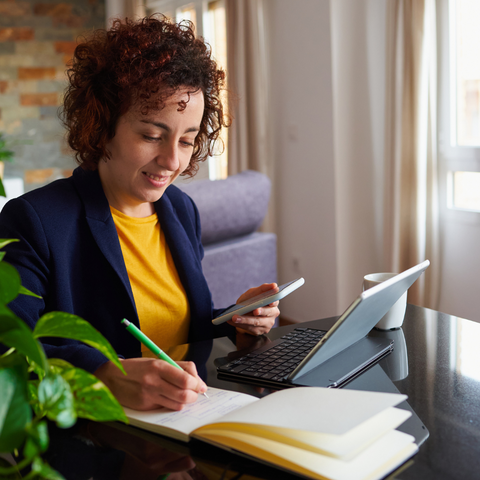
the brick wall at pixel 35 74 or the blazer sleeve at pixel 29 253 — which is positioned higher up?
the brick wall at pixel 35 74

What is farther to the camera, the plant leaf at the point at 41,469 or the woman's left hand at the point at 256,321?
the woman's left hand at the point at 256,321

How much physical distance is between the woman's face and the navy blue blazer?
0.21 feet

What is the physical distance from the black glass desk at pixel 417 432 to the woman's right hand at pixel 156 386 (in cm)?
5

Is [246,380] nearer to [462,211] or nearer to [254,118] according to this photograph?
[462,211]

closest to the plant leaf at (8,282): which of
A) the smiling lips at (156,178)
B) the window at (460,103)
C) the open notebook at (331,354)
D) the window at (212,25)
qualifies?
the open notebook at (331,354)

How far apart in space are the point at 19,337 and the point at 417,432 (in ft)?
1.69

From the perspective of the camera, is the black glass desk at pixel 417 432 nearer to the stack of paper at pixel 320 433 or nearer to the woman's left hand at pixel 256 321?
the stack of paper at pixel 320 433

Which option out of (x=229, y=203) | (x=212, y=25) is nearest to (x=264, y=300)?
(x=229, y=203)

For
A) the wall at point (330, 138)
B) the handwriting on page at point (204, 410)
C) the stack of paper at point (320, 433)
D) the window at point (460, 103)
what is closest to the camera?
the stack of paper at point (320, 433)

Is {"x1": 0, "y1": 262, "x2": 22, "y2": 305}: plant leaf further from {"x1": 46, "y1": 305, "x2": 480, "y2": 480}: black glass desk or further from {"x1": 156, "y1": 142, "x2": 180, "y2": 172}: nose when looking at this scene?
{"x1": 156, "y1": 142, "x2": 180, "y2": 172}: nose

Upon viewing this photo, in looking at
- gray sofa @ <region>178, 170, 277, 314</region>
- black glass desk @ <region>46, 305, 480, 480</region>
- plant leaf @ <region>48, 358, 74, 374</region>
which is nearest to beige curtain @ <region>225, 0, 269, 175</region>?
gray sofa @ <region>178, 170, 277, 314</region>

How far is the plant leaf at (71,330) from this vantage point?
1.24ft

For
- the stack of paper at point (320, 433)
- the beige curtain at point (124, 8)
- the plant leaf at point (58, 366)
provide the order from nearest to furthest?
1. the plant leaf at point (58, 366)
2. the stack of paper at point (320, 433)
3. the beige curtain at point (124, 8)

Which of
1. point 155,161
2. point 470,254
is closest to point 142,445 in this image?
point 155,161
